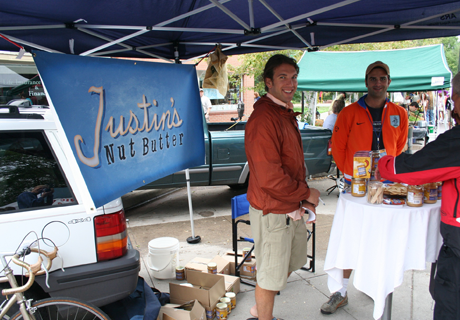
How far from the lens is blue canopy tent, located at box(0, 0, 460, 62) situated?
2477 millimetres

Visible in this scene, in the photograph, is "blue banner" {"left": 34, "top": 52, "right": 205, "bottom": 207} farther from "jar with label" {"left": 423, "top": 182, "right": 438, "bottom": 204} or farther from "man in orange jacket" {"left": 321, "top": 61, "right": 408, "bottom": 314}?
"jar with label" {"left": 423, "top": 182, "right": 438, "bottom": 204}

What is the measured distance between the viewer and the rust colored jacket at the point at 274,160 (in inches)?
81.1

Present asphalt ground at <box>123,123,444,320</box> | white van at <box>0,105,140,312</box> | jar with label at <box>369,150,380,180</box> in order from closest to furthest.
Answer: white van at <box>0,105,140,312</box> → jar with label at <box>369,150,380,180</box> → asphalt ground at <box>123,123,444,320</box>

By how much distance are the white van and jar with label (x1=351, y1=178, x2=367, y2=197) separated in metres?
1.62

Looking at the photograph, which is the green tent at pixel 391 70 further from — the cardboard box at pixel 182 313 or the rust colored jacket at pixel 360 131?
the cardboard box at pixel 182 313

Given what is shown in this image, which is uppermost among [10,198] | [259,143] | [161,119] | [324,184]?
[161,119]

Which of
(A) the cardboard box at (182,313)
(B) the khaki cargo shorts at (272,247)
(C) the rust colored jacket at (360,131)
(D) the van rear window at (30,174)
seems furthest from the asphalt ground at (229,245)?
(D) the van rear window at (30,174)

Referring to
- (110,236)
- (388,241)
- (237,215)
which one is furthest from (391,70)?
(110,236)

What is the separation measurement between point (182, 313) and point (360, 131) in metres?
2.17

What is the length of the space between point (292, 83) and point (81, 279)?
189cm

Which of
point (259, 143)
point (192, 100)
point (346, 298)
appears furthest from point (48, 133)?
point (346, 298)

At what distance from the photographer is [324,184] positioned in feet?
25.3

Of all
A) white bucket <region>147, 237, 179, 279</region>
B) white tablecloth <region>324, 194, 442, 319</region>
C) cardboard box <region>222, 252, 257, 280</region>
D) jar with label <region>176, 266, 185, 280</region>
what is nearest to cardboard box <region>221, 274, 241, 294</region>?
cardboard box <region>222, 252, 257, 280</region>

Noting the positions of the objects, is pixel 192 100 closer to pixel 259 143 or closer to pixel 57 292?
pixel 259 143
